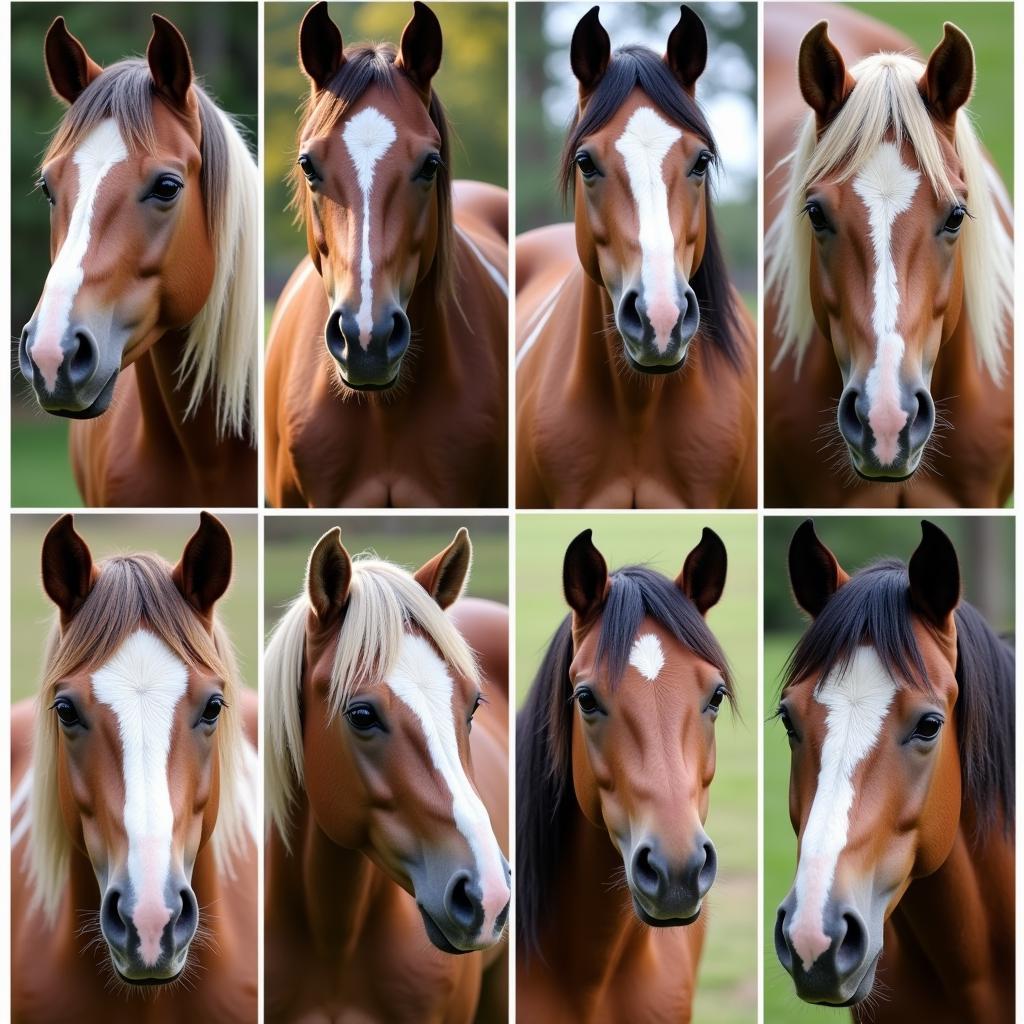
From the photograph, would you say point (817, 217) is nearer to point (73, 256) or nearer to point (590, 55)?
point (590, 55)

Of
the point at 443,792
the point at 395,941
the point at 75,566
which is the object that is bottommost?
the point at 395,941

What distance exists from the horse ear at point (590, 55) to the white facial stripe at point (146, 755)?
3.29ft

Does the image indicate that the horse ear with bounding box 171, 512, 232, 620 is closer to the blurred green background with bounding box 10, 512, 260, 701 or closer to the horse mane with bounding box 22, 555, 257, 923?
the horse mane with bounding box 22, 555, 257, 923

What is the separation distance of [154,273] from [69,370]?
0.19 m

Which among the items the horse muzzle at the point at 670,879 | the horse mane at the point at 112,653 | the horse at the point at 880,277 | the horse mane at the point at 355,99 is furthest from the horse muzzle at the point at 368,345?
the horse muzzle at the point at 670,879

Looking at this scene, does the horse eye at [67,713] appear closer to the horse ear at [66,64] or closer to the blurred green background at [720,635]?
Answer: the blurred green background at [720,635]

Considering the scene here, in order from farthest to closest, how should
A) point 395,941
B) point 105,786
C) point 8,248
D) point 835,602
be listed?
1. point 8,248
2. point 395,941
3. point 835,602
4. point 105,786

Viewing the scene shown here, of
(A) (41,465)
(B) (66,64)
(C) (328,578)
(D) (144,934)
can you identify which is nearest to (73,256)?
(B) (66,64)

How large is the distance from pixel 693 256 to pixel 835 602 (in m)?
0.54

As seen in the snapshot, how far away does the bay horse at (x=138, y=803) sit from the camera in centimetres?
153

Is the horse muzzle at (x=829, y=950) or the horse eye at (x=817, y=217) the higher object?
the horse eye at (x=817, y=217)

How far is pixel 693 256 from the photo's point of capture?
1.69 m

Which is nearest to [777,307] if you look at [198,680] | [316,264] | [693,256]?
[693,256]

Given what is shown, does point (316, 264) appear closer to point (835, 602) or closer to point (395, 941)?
point (835, 602)
